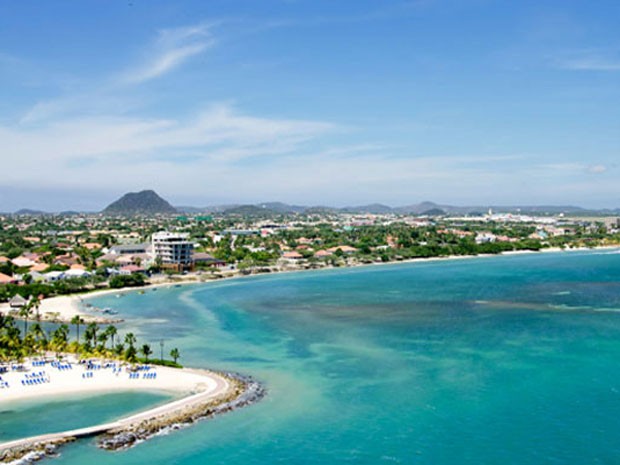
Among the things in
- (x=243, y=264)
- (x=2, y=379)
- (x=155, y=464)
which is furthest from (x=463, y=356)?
(x=243, y=264)

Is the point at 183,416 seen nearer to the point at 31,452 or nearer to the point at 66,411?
the point at 66,411

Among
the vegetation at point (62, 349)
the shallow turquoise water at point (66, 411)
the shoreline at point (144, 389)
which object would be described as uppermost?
the vegetation at point (62, 349)

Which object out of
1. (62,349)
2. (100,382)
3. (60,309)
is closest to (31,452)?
(100,382)

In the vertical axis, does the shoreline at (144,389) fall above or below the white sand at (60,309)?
below

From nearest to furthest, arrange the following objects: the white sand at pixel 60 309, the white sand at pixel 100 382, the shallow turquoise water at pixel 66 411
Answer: the shallow turquoise water at pixel 66 411
the white sand at pixel 100 382
the white sand at pixel 60 309

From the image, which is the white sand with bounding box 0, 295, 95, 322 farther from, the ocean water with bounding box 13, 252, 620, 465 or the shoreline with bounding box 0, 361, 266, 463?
the shoreline with bounding box 0, 361, 266, 463

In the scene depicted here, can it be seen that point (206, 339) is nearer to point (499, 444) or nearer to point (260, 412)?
point (260, 412)

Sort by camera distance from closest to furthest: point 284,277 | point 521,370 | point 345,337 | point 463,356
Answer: point 521,370 → point 463,356 → point 345,337 → point 284,277

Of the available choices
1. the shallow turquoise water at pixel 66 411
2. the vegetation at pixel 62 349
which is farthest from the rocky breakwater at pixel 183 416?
the vegetation at pixel 62 349

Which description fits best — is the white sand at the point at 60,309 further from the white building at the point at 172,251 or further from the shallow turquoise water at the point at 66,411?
the shallow turquoise water at the point at 66,411
